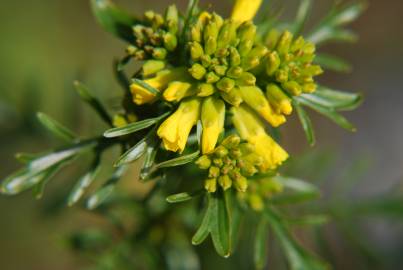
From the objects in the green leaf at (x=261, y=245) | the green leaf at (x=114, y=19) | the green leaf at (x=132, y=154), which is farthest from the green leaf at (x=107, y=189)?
the green leaf at (x=261, y=245)

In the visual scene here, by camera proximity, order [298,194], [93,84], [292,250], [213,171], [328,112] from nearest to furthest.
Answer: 1. [213,171]
2. [328,112]
3. [292,250]
4. [298,194]
5. [93,84]

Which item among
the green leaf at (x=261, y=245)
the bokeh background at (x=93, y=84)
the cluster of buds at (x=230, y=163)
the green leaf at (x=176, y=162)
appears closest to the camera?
the green leaf at (x=176, y=162)

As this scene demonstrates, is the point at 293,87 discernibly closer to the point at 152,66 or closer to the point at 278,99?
the point at 278,99

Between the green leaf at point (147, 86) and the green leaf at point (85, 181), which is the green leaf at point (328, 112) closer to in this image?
the green leaf at point (147, 86)

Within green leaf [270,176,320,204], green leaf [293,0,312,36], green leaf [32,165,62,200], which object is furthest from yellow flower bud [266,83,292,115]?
green leaf [32,165,62,200]

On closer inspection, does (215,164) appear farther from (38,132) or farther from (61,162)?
(38,132)

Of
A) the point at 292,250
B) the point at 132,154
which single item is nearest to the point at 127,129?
the point at 132,154

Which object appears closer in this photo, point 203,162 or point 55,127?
point 203,162
